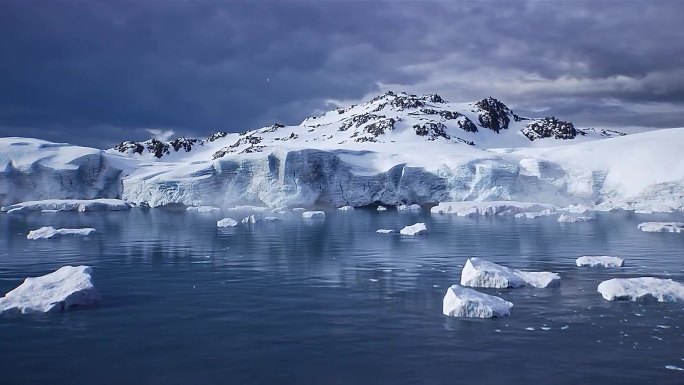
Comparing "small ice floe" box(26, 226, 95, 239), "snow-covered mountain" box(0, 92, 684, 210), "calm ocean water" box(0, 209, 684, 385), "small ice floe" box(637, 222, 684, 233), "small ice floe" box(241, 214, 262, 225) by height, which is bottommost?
"calm ocean water" box(0, 209, 684, 385)

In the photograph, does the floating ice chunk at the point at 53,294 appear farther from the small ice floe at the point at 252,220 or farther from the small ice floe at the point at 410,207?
the small ice floe at the point at 410,207

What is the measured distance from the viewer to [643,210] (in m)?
49.6

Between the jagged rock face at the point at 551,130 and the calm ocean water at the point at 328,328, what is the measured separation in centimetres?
11864

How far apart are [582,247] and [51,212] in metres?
49.6

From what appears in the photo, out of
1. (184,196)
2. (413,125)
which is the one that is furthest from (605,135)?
(184,196)

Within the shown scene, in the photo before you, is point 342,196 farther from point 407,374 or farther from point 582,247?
point 407,374

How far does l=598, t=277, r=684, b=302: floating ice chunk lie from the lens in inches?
487

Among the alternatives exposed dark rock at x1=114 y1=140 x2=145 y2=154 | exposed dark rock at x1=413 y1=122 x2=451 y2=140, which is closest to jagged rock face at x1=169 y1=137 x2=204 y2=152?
exposed dark rock at x1=114 y1=140 x2=145 y2=154

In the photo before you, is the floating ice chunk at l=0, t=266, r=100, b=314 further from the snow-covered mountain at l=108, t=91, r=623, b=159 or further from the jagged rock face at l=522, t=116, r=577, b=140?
the jagged rock face at l=522, t=116, r=577, b=140

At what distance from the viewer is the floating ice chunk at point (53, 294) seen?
11.6 m

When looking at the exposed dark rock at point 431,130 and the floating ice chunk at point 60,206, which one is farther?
the exposed dark rock at point 431,130

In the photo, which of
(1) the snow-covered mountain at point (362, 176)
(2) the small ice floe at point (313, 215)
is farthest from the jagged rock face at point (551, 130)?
(2) the small ice floe at point (313, 215)

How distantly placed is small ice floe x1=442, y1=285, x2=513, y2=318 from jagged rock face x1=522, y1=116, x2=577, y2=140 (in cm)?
12879

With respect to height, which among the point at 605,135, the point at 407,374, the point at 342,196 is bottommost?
the point at 407,374
